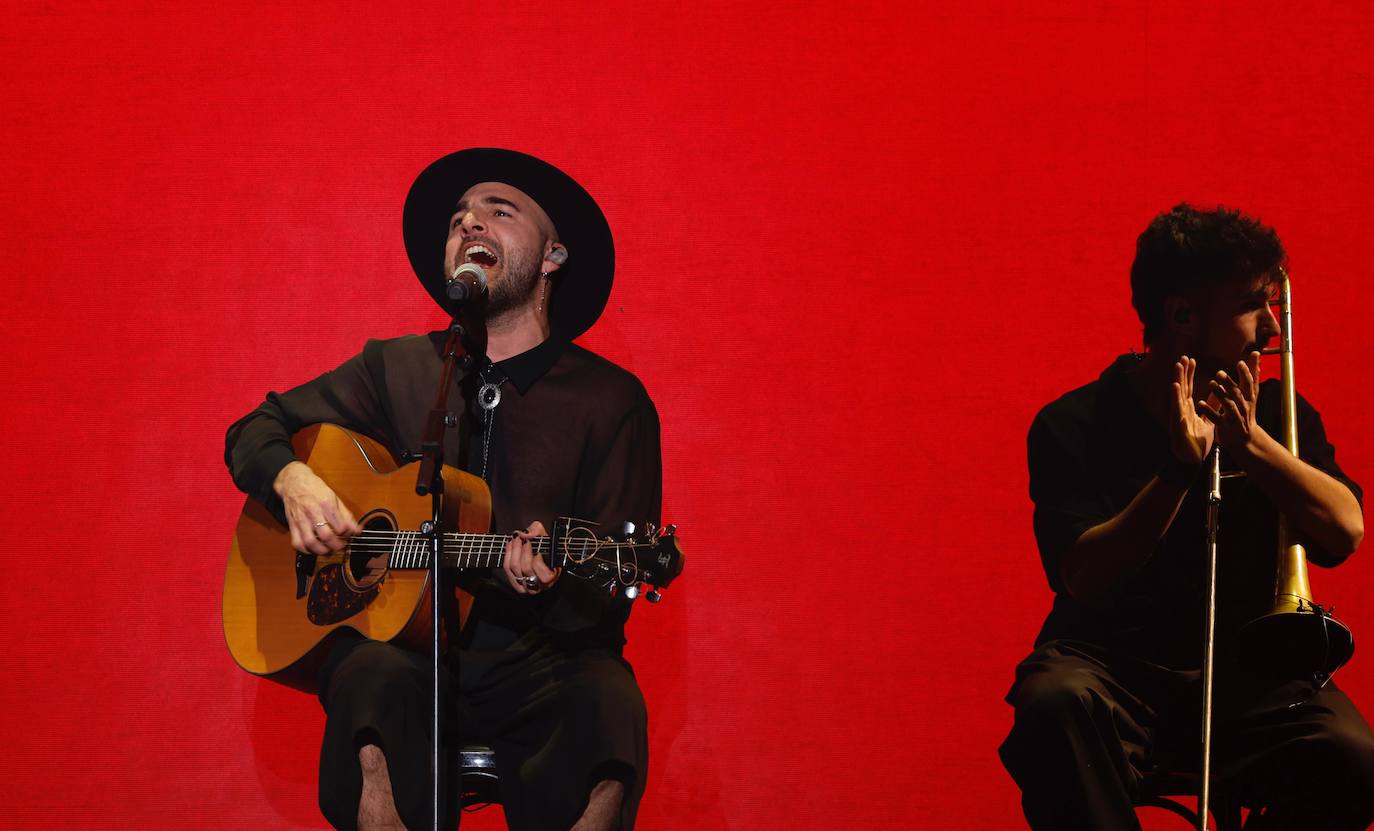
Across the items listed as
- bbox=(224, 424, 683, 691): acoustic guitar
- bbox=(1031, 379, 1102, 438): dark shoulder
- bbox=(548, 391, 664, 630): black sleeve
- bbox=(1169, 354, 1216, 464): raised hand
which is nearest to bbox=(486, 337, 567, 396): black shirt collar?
bbox=(548, 391, 664, 630): black sleeve

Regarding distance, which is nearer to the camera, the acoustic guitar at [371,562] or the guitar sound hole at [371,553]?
the acoustic guitar at [371,562]

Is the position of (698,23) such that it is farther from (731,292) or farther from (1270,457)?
(1270,457)

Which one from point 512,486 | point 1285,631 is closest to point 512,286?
point 512,486

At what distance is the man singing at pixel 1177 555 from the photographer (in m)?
2.50

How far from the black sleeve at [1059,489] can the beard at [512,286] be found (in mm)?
1345

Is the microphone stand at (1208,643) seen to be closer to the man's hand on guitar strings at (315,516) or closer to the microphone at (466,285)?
the microphone at (466,285)

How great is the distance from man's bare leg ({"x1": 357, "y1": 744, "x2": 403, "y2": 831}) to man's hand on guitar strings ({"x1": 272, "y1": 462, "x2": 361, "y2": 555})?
18.5 inches

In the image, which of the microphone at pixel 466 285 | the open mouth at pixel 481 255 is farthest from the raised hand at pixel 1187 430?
the open mouth at pixel 481 255

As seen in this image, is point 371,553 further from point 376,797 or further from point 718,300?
point 718,300

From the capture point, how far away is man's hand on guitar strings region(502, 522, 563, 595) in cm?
273

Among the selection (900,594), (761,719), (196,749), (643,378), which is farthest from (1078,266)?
(196,749)

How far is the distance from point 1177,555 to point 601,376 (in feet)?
4.79

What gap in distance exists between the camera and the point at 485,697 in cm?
283

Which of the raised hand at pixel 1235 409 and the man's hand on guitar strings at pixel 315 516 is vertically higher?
the raised hand at pixel 1235 409
